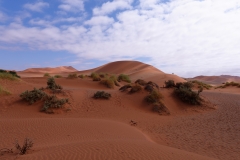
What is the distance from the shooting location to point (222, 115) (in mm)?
13570

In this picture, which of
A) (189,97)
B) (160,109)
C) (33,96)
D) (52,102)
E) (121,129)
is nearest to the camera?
(121,129)

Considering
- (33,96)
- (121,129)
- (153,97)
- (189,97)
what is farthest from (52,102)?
(189,97)

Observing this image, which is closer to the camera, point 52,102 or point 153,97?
point 52,102

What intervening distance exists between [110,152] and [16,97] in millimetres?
10481

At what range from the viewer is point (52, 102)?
1320cm

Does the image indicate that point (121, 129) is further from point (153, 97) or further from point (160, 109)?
point (153, 97)

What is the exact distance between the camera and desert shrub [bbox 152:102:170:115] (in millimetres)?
14214

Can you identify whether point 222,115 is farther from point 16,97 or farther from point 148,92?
point 16,97

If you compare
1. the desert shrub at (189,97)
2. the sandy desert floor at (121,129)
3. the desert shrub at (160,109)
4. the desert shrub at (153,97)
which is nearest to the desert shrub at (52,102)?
the sandy desert floor at (121,129)

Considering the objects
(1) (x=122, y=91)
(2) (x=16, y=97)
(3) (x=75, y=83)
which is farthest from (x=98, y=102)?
(3) (x=75, y=83)

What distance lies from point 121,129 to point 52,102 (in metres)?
5.22

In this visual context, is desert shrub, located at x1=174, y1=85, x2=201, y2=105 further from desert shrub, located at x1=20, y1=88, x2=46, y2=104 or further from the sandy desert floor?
desert shrub, located at x1=20, y1=88, x2=46, y2=104

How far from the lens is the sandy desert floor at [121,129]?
6.51m

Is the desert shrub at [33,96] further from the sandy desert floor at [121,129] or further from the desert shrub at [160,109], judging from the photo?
the desert shrub at [160,109]
